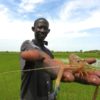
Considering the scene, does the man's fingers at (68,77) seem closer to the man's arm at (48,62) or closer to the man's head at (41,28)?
the man's arm at (48,62)

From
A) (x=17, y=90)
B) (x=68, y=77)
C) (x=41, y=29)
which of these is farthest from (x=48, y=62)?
(x=17, y=90)

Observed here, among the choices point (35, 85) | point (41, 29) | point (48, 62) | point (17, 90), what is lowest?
point (17, 90)

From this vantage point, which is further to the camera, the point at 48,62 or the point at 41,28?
the point at 41,28

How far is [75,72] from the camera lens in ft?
6.86

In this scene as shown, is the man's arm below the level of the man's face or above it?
below

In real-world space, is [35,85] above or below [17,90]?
above

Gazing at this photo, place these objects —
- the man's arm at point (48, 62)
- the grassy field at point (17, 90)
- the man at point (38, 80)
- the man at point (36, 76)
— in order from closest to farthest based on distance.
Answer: the man's arm at point (48, 62) → the man at point (36, 76) → the man at point (38, 80) → the grassy field at point (17, 90)

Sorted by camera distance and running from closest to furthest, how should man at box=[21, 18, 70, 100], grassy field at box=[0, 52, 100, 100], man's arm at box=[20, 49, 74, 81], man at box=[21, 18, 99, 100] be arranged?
man's arm at box=[20, 49, 74, 81] < man at box=[21, 18, 99, 100] < man at box=[21, 18, 70, 100] < grassy field at box=[0, 52, 100, 100]

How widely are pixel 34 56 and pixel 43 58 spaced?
67 mm

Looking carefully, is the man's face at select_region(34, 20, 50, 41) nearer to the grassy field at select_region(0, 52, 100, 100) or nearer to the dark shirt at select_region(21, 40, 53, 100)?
the dark shirt at select_region(21, 40, 53, 100)

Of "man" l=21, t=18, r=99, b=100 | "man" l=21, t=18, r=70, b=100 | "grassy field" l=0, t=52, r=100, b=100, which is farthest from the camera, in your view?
"grassy field" l=0, t=52, r=100, b=100

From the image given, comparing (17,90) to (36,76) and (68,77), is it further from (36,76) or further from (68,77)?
(68,77)

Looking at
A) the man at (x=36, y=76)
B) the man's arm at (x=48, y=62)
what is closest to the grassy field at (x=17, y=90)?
the man at (x=36, y=76)

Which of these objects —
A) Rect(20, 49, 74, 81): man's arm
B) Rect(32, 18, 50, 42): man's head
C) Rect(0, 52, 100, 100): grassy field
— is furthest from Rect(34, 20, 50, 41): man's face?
Rect(20, 49, 74, 81): man's arm
